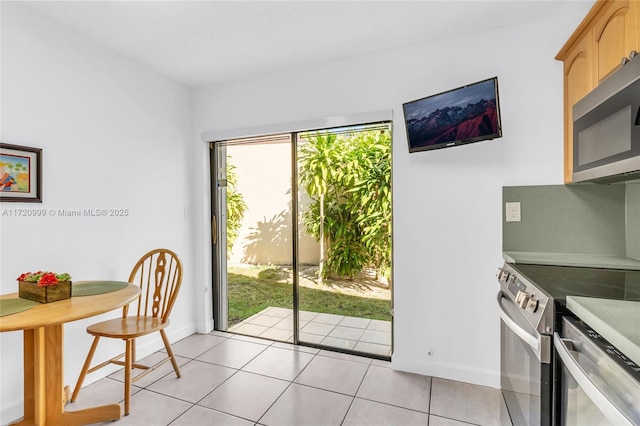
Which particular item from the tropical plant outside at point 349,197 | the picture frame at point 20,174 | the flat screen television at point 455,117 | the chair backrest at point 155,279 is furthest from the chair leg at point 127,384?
the flat screen television at point 455,117

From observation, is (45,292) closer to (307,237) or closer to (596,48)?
(307,237)

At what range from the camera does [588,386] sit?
2.71 feet

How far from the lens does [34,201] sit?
75.4 inches

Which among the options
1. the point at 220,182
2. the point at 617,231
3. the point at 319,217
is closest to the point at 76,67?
the point at 220,182

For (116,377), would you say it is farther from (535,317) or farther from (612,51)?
(612,51)

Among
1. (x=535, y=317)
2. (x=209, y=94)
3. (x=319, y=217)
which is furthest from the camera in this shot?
(x=209, y=94)

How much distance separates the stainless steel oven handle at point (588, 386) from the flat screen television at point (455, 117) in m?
1.31

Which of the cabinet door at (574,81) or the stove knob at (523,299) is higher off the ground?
the cabinet door at (574,81)

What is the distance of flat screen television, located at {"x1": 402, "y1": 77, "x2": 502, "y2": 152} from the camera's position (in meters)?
1.90

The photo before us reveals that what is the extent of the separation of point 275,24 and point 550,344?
2.26 m

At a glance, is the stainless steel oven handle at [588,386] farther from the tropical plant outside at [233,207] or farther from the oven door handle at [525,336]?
the tropical plant outside at [233,207]

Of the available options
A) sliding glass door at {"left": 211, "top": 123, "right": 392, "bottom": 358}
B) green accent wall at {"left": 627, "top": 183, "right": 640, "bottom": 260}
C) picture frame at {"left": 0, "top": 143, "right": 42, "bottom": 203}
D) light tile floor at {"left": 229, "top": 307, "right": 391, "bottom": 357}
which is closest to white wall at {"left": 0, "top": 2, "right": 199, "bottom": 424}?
picture frame at {"left": 0, "top": 143, "right": 42, "bottom": 203}

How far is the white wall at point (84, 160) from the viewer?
6.03 feet

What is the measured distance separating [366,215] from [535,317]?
5.24ft
